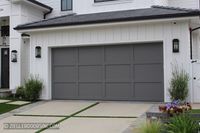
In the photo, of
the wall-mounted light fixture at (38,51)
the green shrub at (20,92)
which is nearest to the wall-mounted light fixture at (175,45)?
the wall-mounted light fixture at (38,51)

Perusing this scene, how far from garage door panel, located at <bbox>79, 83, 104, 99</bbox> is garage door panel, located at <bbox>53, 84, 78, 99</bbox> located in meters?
0.31

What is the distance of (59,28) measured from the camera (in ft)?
45.2

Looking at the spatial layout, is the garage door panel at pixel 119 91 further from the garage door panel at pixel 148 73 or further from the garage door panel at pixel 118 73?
the garage door panel at pixel 148 73

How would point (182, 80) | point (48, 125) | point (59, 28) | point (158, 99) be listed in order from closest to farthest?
point (48, 125)
point (182, 80)
point (158, 99)
point (59, 28)

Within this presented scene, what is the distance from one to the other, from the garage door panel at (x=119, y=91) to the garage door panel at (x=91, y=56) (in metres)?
1.19

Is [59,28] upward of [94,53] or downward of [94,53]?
upward

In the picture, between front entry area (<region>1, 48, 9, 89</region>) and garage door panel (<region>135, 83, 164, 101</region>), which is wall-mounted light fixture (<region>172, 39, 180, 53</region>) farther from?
front entry area (<region>1, 48, 9, 89</region>)

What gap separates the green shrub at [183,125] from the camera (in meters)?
6.47

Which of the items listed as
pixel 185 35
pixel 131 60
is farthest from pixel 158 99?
pixel 185 35

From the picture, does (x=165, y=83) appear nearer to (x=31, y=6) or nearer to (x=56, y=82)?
(x=56, y=82)

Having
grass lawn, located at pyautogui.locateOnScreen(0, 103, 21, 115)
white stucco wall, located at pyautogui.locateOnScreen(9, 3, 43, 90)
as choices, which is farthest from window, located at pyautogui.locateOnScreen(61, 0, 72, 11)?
grass lawn, located at pyautogui.locateOnScreen(0, 103, 21, 115)

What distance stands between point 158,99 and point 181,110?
17.8 ft

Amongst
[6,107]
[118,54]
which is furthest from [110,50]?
[6,107]

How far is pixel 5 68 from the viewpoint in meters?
18.1
